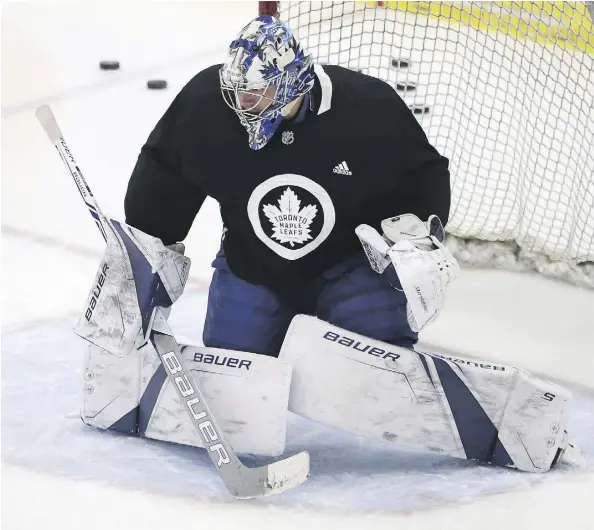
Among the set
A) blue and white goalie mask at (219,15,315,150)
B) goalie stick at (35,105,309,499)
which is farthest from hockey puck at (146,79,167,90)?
blue and white goalie mask at (219,15,315,150)

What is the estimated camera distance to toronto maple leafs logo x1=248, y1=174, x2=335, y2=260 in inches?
85.3

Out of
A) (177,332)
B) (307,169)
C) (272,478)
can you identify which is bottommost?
(177,332)

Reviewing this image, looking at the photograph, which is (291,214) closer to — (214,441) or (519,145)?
(214,441)

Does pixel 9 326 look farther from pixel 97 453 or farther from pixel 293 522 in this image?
pixel 293 522

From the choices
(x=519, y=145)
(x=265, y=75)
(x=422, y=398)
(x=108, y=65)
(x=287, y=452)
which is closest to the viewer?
(x=265, y=75)

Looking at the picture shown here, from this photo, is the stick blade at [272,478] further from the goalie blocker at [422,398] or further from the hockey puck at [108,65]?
the hockey puck at [108,65]

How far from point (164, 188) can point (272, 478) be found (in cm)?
65

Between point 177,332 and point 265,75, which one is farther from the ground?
point 265,75

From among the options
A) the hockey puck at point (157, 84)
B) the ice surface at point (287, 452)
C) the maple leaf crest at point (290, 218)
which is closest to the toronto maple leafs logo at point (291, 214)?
the maple leaf crest at point (290, 218)

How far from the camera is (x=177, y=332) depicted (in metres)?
2.83

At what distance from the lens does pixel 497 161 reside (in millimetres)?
3434

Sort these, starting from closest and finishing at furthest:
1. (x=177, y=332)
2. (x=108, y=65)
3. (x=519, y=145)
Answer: (x=177, y=332) < (x=519, y=145) < (x=108, y=65)

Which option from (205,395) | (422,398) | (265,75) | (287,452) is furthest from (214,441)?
(265,75)

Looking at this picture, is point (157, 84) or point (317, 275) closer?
point (317, 275)
